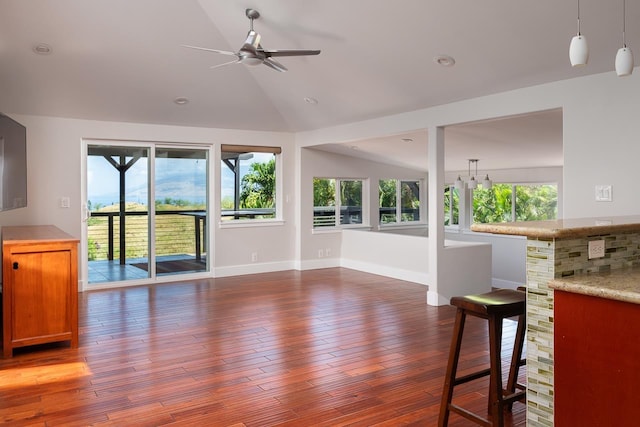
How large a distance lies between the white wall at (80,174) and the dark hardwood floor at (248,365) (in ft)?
3.96

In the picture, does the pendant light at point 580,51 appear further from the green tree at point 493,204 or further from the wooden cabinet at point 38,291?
the green tree at point 493,204

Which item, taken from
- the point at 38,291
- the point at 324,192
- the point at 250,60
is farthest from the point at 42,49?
the point at 324,192

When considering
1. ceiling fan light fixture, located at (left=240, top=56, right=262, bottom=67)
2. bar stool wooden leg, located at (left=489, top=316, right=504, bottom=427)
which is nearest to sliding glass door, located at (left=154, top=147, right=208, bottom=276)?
ceiling fan light fixture, located at (left=240, top=56, right=262, bottom=67)

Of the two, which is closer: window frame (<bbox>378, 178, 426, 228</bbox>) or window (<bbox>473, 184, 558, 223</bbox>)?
window (<bbox>473, 184, 558, 223</bbox>)

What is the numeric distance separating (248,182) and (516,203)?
4.97m

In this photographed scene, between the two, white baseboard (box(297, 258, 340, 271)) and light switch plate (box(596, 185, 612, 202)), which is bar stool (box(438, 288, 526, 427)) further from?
white baseboard (box(297, 258, 340, 271))

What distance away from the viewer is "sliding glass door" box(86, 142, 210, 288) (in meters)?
6.61

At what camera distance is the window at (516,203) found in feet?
29.0

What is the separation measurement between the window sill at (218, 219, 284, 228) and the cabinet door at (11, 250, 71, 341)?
135 inches

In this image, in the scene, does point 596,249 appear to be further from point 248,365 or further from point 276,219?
point 276,219

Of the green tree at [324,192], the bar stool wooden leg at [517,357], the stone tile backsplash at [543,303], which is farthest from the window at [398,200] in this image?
the stone tile backsplash at [543,303]

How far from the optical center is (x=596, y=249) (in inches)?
90.9

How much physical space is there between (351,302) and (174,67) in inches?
131

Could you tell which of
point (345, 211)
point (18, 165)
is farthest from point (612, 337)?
point (345, 211)
